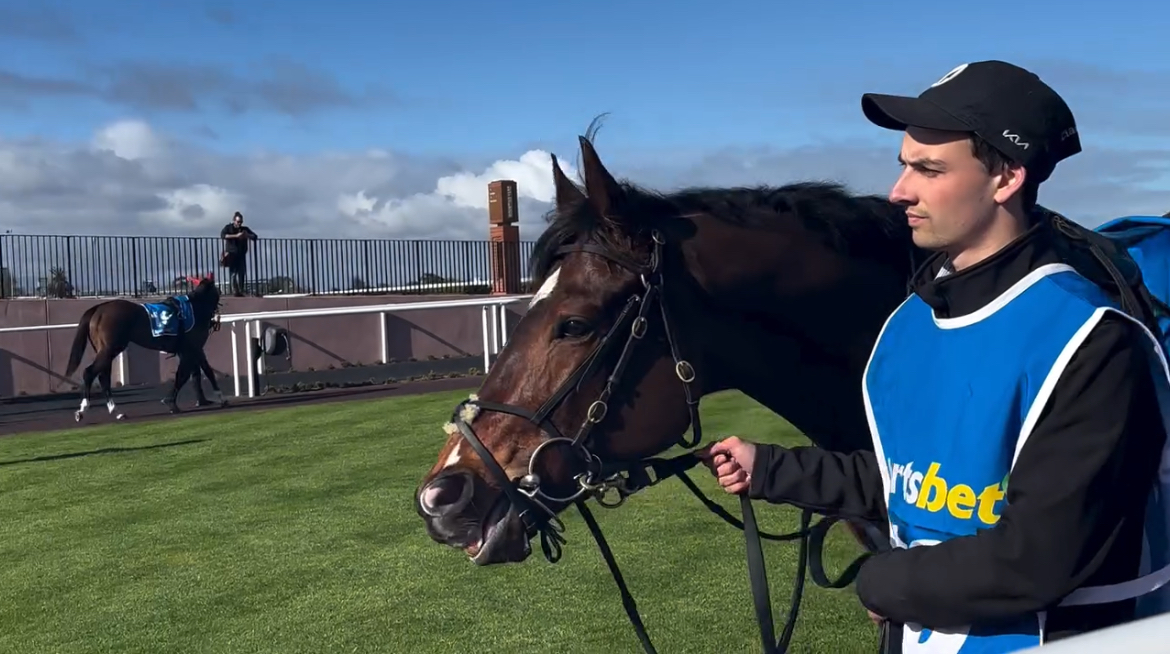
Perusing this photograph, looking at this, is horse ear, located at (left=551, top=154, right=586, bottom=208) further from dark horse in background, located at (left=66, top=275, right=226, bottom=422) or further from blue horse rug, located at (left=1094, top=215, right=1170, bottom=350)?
dark horse in background, located at (left=66, top=275, right=226, bottom=422)

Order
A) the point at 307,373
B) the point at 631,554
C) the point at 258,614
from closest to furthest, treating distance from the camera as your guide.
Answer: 1. the point at 258,614
2. the point at 631,554
3. the point at 307,373

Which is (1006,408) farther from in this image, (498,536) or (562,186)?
(562,186)

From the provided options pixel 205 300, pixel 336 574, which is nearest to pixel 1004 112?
pixel 336 574

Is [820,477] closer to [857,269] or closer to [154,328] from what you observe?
[857,269]

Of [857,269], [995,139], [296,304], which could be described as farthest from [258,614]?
[296,304]

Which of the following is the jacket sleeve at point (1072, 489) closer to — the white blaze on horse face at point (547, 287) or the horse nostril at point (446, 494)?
the horse nostril at point (446, 494)

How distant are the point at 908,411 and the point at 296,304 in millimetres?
18897

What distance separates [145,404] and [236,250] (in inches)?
217

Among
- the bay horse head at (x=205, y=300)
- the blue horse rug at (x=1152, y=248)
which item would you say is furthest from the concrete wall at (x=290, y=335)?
the blue horse rug at (x=1152, y=248)

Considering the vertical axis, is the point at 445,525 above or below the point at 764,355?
below

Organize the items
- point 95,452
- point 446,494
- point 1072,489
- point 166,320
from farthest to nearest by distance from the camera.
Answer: point 166,320, point 95,452, point 446,494, point 1072,489

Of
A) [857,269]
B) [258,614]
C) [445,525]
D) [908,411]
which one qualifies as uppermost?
[857,269]

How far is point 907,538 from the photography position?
158cm

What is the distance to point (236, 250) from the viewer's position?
1959cm
